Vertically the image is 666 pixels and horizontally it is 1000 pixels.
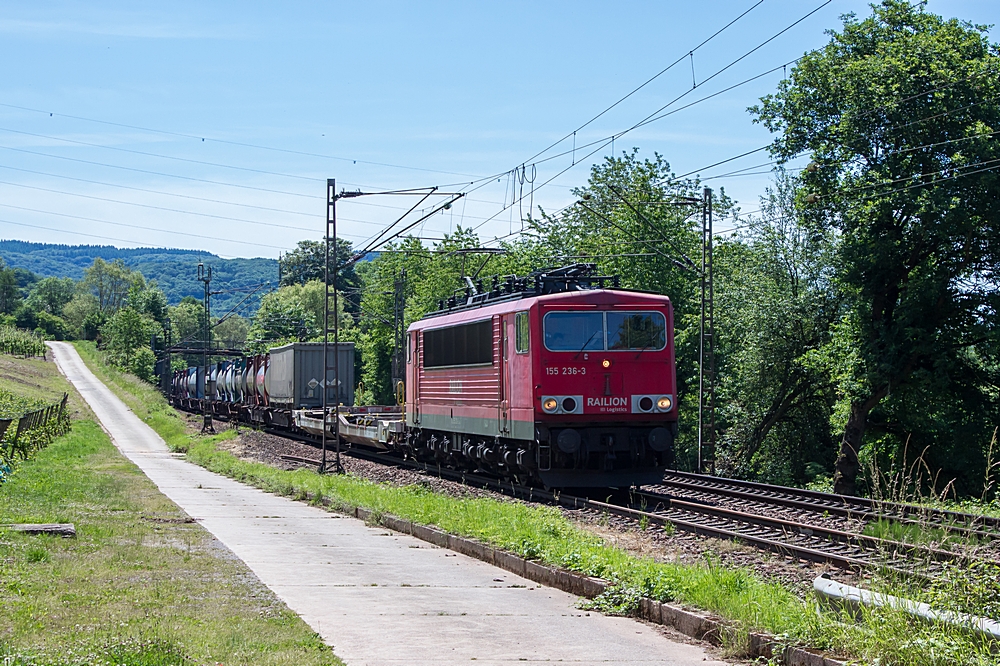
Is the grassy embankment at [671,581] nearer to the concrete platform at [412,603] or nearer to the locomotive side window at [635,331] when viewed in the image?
the concrete platform at [412,603]

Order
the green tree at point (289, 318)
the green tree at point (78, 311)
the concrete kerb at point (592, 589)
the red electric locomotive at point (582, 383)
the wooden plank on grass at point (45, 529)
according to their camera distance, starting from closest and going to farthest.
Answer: the concrete kerb at point (592, 589) → the wooden plank on grass at point (45, 529) → the red electric locomotive at point (582, 383) → the green tree at point (289, 318) → the green tree at point (78, 311)

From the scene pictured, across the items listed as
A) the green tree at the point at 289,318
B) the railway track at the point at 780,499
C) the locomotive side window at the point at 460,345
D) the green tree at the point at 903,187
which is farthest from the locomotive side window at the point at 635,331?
the green tree at the point at 289,318

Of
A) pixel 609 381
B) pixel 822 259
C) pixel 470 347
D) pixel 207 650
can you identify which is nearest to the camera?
pixel 207 650

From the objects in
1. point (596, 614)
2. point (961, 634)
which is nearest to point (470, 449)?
point (596, 614)

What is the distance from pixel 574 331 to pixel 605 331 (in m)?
0.62

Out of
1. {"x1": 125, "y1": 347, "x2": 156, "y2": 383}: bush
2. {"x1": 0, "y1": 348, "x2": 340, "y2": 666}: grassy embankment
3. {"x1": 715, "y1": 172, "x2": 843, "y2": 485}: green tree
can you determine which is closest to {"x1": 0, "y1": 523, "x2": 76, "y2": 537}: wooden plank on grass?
{"x1": 0, "y1": 348, "x2": 340, "y2": 666}: grassy embankment

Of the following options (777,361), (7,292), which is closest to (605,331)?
(777,361)

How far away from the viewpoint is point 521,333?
809 inches

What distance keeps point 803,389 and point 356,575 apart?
35674mm

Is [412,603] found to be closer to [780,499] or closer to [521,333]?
[521,333]

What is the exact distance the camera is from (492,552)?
39.9 ft

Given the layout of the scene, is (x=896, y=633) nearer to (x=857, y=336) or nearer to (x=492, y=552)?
(x=492, y=552)

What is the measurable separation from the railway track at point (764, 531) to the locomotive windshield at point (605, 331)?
2757 millimetres

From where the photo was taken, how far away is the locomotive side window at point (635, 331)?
2058 centimetres
